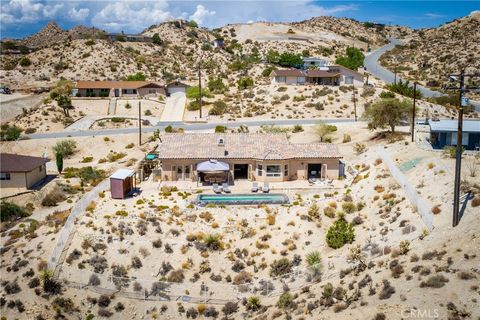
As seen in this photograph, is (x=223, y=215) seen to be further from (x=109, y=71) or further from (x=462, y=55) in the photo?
(x=462, y=55)

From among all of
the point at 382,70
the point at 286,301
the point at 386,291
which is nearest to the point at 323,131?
the point at 286,301

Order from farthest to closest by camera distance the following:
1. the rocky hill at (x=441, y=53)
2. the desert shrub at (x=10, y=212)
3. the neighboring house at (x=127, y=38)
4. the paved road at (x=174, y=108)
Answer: the neighboring house at (x=127, y=38), the rocky hill at (x=441, y=53), the paved road at (x=174, y=108), the desert shrub at (x=10, y=212)

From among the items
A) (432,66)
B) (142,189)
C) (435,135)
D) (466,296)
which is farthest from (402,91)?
(466,296)

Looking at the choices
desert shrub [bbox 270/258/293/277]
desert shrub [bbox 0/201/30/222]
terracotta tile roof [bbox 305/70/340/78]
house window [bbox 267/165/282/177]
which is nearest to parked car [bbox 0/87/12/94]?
terracotta tile roof [bbox 305/70/340/78]

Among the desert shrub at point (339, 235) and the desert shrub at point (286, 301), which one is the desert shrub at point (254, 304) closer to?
the desert shrub at point (286, 301)

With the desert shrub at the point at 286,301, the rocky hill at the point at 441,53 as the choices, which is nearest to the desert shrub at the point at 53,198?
the desert shrub at the point at 286,301

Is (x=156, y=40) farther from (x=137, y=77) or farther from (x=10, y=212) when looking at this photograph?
(x=10, y=212)
